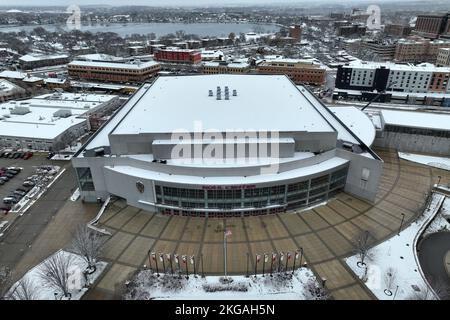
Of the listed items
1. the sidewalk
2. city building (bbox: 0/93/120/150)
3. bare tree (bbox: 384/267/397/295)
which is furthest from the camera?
city building (bbox: 0/93/120/150)

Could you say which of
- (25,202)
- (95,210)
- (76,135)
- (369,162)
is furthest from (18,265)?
(369,162)

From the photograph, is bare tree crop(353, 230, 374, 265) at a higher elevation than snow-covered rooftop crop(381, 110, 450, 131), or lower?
lower

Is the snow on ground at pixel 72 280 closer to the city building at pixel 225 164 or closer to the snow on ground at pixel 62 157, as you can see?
the city building at pixel 225 164

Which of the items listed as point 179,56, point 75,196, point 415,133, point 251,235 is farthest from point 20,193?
point 179,56

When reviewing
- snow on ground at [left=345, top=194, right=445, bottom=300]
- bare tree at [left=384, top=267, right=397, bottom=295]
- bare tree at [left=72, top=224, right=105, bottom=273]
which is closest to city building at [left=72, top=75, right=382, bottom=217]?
snow on ground at [left=345, top=194, right=445, bottom=300]

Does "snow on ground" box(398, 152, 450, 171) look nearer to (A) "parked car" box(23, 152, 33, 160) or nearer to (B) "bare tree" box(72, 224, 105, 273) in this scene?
(B) "bare tree" box(72, 224, 105, 273)

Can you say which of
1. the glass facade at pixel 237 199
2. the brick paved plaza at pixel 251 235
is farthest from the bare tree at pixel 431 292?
the glass facade at pixel 237 199

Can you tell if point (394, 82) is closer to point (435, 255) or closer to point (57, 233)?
point (435, 255)

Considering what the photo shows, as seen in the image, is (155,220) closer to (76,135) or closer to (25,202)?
(25,202)
